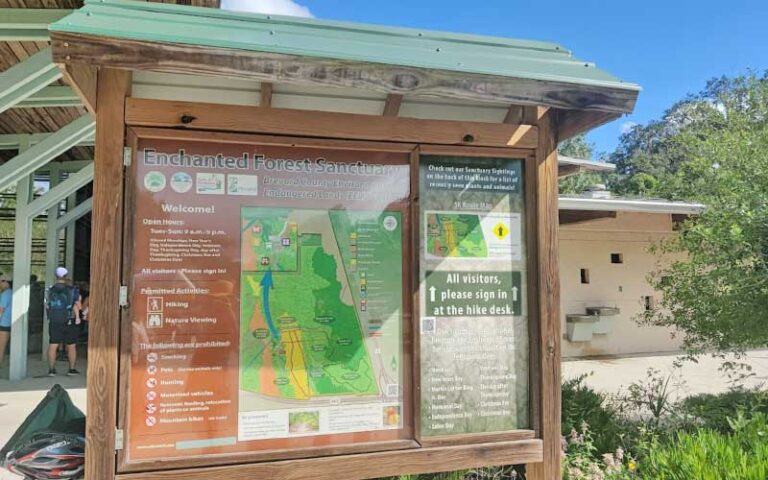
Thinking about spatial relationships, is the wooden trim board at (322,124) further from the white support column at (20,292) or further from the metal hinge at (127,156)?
the white support column at (20,292)

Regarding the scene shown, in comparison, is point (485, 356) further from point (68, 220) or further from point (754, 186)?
point (68, 220)

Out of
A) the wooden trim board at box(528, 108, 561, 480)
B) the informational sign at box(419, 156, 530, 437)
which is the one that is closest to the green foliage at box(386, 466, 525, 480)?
the wooden trim board at box(528, 108, 561, 480)

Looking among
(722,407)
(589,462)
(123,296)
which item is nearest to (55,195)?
(123,296)

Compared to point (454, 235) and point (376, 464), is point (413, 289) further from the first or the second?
point (376, 464)

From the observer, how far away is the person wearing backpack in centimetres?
824

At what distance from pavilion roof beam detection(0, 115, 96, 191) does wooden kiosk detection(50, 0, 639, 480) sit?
573cm

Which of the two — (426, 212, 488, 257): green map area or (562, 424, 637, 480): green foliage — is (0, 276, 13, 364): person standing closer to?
(426, 212, 488, 257): green map area

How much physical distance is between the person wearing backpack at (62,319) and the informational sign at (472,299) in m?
7.34

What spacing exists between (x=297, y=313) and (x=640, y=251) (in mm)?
10510

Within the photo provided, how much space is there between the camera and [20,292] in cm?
811

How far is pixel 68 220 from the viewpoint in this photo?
34.8 feet

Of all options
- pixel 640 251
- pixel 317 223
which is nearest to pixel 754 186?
pixel 317 223

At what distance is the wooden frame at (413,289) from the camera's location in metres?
2.66

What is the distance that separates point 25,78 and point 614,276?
10675 mm
